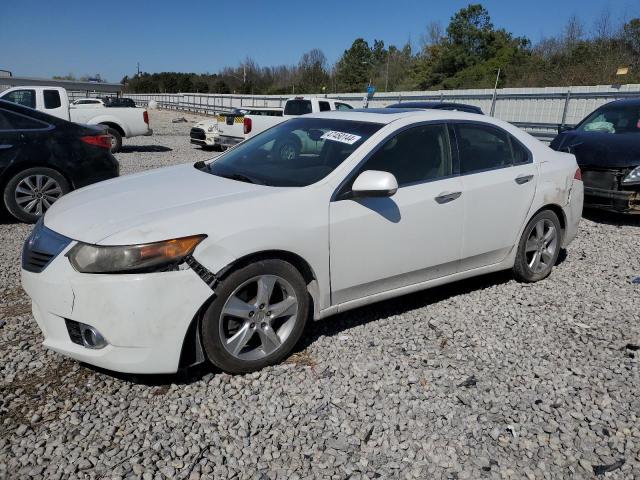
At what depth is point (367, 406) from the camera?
2.87m

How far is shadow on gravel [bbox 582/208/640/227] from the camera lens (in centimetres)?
723

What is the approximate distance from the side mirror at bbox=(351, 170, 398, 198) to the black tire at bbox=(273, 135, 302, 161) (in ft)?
2.43

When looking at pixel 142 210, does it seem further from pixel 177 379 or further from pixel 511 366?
pixel 511 366

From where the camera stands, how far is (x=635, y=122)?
761 cm

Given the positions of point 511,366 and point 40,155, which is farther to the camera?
point 40,155

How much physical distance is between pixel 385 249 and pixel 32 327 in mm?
2562

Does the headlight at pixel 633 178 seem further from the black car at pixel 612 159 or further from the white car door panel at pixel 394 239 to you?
the white car door panel at pixel 394 239

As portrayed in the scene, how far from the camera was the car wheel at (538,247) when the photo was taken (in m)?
4.54

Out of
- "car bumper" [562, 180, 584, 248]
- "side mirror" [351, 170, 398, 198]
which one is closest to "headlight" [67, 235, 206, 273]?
"side mirror" [351, 170, 398, 198]

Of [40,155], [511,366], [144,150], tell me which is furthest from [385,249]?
[144,150]

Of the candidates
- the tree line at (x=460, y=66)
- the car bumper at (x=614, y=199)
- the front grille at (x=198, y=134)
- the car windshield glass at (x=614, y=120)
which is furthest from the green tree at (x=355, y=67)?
the car bumper at (x=614, y=199)

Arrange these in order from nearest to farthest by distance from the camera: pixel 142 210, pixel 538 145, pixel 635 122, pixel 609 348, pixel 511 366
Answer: pixel 142 210 < pixel 511 366 < pixel 609 348 < pixel 538 145 < pixel 635 122

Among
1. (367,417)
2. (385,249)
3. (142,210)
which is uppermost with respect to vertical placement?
(142,210)

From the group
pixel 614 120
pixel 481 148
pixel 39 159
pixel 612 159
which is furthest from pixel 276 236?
pixel 614 120
